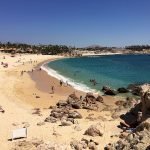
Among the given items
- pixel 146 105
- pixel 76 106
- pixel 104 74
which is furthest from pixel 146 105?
pixel 104 74

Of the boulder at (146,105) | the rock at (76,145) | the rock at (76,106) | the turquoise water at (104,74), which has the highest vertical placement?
the boulder at (146,105)

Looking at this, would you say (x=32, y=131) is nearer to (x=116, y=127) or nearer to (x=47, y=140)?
(x=47, y=140)

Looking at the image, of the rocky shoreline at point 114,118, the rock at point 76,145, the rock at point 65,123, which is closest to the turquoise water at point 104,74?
the rocky shoreline at point 114,118

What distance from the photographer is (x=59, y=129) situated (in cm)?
2103

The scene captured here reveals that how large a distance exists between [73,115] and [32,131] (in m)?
5.17

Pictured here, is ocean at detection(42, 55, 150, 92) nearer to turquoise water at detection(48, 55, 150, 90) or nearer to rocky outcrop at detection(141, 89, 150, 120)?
turquoise water at detection(48, 55, 150, 90)

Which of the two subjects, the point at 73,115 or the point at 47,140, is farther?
the point at 73,115

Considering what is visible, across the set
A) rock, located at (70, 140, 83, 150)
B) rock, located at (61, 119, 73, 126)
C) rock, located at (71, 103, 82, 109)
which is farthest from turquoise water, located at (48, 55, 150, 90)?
rock, located at (70, 140, 83, 150)

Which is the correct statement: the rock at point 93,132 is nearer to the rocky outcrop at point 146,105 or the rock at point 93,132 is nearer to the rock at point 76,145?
the rock at point 76,145

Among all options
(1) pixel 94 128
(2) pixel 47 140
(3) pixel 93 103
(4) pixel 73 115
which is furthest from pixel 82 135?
(3) pixel 93 103

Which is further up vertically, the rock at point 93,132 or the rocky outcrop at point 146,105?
the rocky outcrop at point 146,105

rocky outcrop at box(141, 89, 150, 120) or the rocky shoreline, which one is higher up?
rocky outcrop at box(141, 89, 150, 120)

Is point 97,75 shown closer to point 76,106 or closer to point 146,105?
point 76,106

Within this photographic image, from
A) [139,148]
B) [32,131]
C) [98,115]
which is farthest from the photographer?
[98,115]
